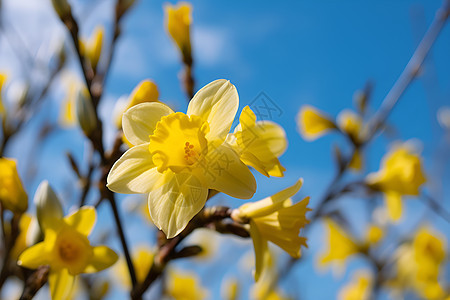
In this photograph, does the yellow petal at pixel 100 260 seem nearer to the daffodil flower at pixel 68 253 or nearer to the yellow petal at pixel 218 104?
the daffodil flower at pixel 68 253

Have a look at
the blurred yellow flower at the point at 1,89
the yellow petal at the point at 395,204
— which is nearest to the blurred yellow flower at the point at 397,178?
the yellow petal at the point at 395,204

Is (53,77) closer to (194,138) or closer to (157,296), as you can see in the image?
(157,296)

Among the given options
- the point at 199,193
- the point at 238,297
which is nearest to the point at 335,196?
the point at 238,297

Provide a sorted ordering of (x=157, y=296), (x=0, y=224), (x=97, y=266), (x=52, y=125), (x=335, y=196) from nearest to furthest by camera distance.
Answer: (x=97, y=266), (x=0, y=224), (x=157, y=296), (x=335, y=196), (x=52, y=125)

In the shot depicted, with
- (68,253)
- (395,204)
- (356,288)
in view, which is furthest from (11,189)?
(356,288)

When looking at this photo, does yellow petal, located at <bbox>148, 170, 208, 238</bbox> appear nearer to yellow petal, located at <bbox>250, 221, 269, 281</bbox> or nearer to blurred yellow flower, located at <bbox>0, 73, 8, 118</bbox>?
yellow petal, located at <bbox>250, 221, 269, 281</bbox>

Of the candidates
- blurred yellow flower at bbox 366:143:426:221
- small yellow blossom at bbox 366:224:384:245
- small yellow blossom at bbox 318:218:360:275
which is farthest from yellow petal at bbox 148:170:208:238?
small yellow blossom at bbox 366:224:384:245
